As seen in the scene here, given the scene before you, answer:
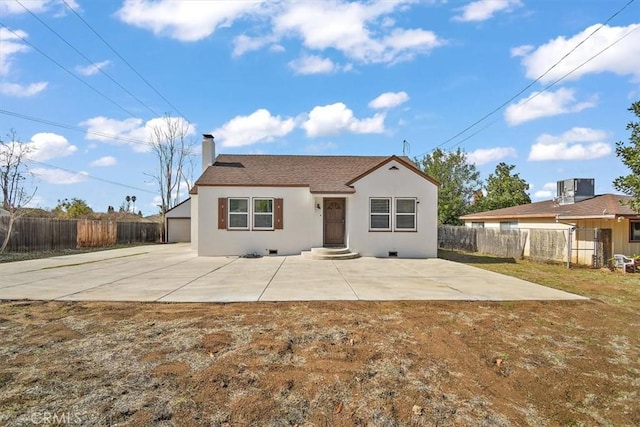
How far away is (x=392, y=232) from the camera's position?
1558 cm

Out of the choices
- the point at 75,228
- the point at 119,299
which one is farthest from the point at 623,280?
the point at 75,228

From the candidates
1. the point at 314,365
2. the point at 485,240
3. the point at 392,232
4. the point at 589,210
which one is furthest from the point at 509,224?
the point at 314,365

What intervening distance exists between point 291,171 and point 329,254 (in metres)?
4.88

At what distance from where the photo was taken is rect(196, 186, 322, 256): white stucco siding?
15.6 meters

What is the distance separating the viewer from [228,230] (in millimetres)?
15633

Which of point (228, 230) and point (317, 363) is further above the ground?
point (228, 230)

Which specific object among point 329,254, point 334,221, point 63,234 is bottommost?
point 329,254

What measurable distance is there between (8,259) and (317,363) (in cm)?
1576

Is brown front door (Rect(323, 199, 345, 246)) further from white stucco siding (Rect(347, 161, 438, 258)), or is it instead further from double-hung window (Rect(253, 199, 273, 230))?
double-hung window (Rect(253, 199, 273, 230))

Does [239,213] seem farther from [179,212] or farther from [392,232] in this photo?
[179,212]

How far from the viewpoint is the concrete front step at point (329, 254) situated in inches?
565

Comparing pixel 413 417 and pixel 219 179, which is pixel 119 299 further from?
pixel 219 179

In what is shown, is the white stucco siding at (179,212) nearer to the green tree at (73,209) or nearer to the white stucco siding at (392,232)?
the green tree at (73,209)

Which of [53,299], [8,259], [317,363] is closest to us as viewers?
[317,363]
